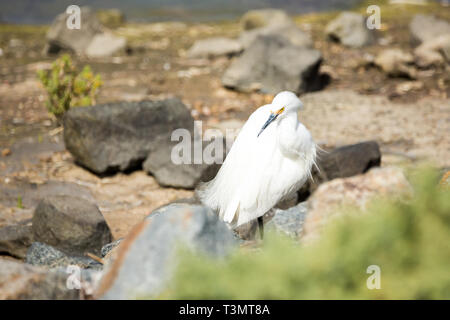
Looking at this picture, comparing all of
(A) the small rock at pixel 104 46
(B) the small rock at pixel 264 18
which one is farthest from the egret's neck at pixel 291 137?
(B) the small rock at pixel 264 18

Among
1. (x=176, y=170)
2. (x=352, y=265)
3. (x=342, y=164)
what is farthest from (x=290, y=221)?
(x=352, y=265)

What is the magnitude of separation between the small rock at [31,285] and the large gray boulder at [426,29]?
1147 centimetres

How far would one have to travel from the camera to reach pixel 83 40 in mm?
14453

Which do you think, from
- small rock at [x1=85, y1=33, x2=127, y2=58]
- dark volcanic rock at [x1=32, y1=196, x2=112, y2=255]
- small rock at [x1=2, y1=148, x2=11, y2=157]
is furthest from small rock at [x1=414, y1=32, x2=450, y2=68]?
dark volcanic rock at [x1=32, y1=196, x2=112, y2=255]

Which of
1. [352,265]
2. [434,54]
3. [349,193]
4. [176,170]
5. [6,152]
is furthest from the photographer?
[434,54]

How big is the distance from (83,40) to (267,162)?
1113cm

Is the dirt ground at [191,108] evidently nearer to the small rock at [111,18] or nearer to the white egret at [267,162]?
the white egret at [267,162]

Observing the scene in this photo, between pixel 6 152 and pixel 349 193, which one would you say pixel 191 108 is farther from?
pixel 349 193

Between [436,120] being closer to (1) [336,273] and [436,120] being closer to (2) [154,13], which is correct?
(1) [336,273]

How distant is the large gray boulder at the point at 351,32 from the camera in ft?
44.0

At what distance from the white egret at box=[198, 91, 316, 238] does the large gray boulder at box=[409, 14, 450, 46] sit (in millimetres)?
9061

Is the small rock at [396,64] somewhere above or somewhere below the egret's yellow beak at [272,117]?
below

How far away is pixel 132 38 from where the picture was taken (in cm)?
1695
